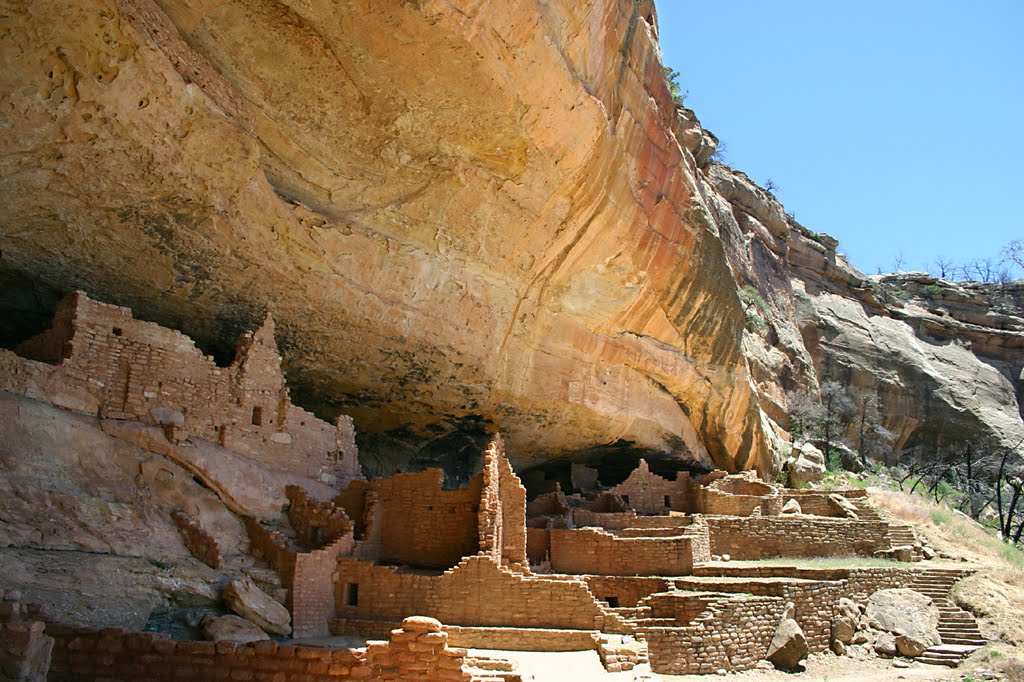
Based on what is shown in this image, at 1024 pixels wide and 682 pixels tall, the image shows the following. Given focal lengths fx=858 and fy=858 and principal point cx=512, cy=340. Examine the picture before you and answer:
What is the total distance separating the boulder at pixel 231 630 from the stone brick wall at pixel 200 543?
1.09 meters

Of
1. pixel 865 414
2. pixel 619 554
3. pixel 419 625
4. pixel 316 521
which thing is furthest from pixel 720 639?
pixel 865 414

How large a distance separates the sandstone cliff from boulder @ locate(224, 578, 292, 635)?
5.34m

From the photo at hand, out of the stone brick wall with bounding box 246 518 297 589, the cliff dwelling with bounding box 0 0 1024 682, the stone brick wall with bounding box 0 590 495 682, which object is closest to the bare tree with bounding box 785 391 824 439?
the cliff dwelling with bounding box 0 0 1024 682

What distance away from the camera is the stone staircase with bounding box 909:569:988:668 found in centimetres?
1396

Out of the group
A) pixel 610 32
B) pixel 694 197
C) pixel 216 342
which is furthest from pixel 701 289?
pixel 216 342

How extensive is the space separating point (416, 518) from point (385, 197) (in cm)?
538

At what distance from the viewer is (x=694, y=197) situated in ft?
65.5

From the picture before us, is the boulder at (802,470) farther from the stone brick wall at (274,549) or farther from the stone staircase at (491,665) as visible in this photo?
the stone brick wall at (274,549)

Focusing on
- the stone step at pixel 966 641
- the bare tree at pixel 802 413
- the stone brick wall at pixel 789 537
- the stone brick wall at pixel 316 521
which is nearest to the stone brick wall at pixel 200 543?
the stone brick wall at pixel 316 521

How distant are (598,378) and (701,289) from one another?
3.61m

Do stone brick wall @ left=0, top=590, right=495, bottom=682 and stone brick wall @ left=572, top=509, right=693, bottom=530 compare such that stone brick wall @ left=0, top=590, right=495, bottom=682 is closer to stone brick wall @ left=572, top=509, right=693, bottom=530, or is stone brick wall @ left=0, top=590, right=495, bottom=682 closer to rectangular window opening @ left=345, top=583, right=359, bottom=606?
rectangular window opening @ left=345, top=583, right=359, bottom=606

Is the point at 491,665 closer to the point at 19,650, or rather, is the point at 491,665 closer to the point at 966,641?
the point at 19,650

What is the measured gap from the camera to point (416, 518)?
46.4 ft

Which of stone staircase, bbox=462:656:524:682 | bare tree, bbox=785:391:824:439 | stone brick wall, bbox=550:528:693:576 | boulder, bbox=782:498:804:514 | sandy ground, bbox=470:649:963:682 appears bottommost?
sandy ground, bbox=470:649:963:682
